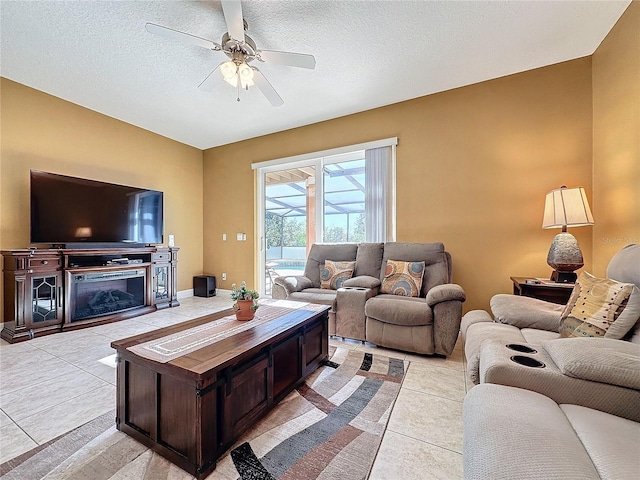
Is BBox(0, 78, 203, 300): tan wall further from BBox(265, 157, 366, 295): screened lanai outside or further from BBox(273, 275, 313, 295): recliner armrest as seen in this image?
BBox(273, 275, 313, 295): recliner armrest

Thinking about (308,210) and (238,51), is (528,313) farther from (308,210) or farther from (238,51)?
(308,210)

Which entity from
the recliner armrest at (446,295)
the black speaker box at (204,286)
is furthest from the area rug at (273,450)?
the black speaker box at (204,286)

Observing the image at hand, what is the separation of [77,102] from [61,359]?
3.18 metres

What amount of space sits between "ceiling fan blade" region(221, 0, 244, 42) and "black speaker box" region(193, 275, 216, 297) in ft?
12.7

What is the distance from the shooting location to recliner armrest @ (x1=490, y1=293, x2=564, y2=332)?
66.7 inches

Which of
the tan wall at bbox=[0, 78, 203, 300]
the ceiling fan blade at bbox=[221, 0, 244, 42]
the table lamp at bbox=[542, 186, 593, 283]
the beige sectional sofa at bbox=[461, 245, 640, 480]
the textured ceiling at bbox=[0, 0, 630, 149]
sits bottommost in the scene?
the beige sectional sofa at bbox=[461, 245, 640, 480]

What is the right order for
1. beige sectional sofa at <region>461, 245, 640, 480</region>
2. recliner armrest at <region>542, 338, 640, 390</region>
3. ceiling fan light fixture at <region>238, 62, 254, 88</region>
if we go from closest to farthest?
beige sectional sofa at <region>461, 245, 640, 480</region> → recliner armrest at <region>542, 338, 640, 390</region> → ceiling fan light fixture at <region>238, 62, 254, 88</region>

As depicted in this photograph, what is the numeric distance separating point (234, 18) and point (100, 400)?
8.92ft

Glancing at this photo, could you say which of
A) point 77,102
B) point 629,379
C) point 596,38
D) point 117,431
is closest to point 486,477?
point 629,379

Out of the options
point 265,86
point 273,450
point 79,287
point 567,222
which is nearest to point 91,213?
point 79,287

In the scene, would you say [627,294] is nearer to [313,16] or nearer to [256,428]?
[256,428]

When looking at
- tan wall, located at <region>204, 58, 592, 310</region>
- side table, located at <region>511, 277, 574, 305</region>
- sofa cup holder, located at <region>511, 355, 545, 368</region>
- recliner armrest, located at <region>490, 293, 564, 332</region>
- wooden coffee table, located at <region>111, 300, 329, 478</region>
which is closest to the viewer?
sofa cup holder, located at <region>511, 355, 545, 368</region>

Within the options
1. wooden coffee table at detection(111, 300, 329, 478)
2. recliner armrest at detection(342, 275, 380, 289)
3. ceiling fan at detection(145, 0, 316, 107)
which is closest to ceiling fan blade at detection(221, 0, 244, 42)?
ceiling fan at detection(145, 0, 316, 107)

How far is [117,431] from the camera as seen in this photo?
145 cm
